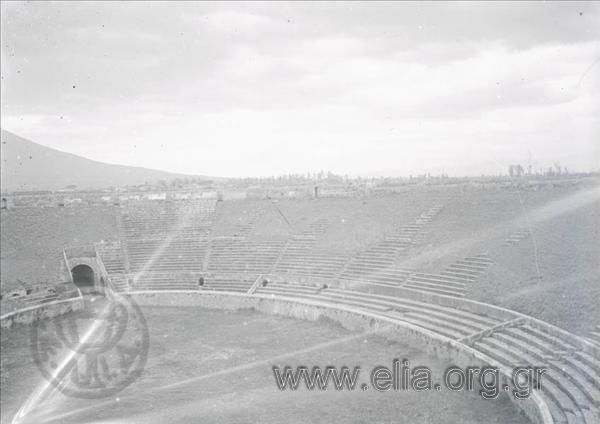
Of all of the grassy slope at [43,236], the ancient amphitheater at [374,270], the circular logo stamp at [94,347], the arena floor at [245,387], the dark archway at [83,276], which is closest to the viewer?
the arena floor at [245,387]

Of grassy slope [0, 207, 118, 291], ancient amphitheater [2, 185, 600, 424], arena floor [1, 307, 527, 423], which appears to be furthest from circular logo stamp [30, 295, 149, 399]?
grassy slope [0, 207, 118, 291]

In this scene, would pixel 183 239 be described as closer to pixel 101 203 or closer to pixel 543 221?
pixel 101 203

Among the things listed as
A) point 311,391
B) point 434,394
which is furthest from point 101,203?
point 434,394

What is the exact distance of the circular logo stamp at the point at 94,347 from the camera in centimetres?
1374

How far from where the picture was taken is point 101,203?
33781mm

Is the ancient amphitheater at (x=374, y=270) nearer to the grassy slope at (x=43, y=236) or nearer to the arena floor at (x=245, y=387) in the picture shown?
the grassy slope at (x=43, y=236)

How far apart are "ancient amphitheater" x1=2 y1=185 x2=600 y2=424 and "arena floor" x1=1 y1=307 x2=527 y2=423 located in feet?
3.24

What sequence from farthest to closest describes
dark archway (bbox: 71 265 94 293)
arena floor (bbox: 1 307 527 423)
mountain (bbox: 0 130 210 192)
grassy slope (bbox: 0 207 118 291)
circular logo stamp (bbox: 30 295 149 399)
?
mountain (bbox: 0 130 210 192)
dark archway (bbox: 71 265 94 293)
grassy slope (bbox: 0 207 118 291)
circular logo stamp (bbox: 30 295 149 399)
arena floor (bbox: 1 307 527 423)

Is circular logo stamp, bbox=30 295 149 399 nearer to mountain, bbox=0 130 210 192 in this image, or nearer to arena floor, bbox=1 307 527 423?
arena floor, bbox=1 307 527 423

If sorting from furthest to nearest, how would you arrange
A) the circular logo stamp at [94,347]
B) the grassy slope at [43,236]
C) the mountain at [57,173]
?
the mountain at [57,173], the grassy slope at [43,236], the circular logo stamp at [94,347]

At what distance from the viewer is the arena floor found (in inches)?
440

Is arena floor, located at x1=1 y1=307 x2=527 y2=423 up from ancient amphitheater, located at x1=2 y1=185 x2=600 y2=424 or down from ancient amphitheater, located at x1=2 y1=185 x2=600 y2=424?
down

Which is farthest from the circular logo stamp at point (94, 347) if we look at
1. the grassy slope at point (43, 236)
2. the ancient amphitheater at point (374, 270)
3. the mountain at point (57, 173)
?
the mountain at point (57, 173)

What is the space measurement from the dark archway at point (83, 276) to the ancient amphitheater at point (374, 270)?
0.19 ft
